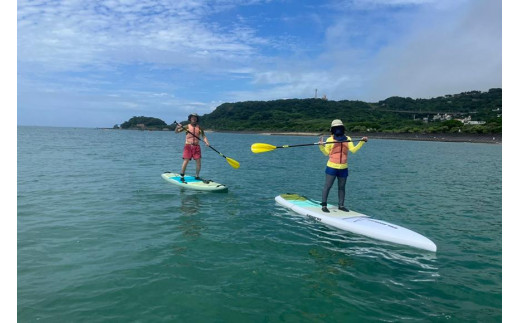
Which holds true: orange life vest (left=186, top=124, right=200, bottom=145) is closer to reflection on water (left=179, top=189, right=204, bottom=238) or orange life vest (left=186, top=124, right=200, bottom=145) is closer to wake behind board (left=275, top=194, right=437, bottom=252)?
reflection on water (left=179, top=189, right=204, bottom=238)

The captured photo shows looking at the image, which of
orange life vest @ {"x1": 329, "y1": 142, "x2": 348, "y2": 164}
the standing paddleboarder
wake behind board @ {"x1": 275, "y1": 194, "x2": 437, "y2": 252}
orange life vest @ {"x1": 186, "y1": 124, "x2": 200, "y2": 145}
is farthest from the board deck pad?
orange life vest @ {"x1": 186, "y1": 124, "x2": 200, "y2": 145}

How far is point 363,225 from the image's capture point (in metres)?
9.02

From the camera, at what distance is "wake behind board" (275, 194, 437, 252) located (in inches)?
318

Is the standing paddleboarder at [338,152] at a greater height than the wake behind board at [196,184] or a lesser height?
greater

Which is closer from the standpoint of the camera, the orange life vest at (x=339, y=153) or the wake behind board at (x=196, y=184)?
the orange life vest at (x=339, y=153)

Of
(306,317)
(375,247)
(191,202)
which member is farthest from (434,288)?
(191,202)

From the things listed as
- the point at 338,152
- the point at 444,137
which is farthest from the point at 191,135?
the point at 444,137

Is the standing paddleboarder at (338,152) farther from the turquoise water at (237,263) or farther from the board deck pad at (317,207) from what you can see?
the turquoise water at (237,263)

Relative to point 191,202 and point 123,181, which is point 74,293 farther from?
point 123,181

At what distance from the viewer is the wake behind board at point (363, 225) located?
8070mm

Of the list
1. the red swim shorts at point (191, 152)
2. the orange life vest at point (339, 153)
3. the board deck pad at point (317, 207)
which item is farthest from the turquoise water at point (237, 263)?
the red swim shorts at point (191, 152)

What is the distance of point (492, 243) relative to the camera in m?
8.51

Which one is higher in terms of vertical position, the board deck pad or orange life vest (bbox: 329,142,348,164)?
orange life vest (bbox: 329,142,348,164)

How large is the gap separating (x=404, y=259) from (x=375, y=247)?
78 cm
